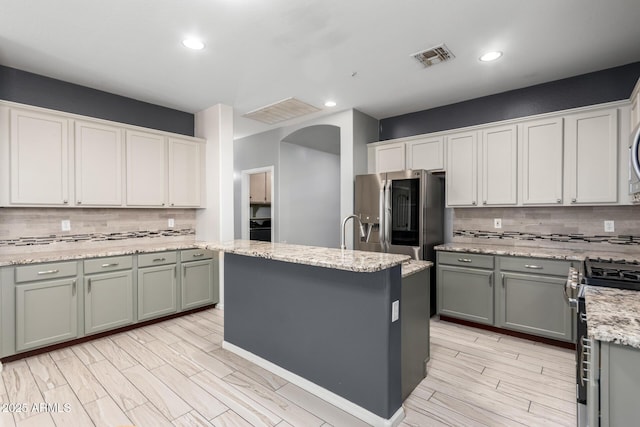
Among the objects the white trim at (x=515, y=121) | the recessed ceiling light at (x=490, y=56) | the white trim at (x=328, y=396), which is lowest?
the white trim at (x=328, y=396)

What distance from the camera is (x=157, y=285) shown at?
358 cm

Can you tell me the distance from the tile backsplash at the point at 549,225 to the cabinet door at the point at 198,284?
10.7ft

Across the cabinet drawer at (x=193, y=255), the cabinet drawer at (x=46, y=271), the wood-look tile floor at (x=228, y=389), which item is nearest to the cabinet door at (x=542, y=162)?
the wood-look tile floor at (x=228, y=389)

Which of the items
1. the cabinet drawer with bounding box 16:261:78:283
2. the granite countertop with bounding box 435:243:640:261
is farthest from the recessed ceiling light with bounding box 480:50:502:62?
the cabinet drawer with bounding box 16:261:78:283

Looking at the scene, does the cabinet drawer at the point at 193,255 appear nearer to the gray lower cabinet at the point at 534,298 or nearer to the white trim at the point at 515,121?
the white trim at the point at 515,121

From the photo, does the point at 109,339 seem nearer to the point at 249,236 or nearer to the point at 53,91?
the point at 53,91

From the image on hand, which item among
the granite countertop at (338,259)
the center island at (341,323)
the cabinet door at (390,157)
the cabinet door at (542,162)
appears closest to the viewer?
the granite countertop at (338,259)

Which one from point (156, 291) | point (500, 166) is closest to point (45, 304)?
point (156, 291)

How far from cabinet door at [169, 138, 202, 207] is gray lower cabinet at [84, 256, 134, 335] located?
1.06 metres

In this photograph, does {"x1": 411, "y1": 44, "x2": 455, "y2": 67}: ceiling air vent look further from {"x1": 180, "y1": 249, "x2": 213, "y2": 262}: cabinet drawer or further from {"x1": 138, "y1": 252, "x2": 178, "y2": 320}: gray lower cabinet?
{"x1": 138, "y1": 252, "x2": 178, "y2": 320}: gray lower cabinet

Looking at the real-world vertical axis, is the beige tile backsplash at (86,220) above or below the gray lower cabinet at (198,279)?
above

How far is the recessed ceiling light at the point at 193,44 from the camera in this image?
→ 2564 millimetres

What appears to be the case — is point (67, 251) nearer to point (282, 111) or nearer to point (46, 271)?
point (46, 271)

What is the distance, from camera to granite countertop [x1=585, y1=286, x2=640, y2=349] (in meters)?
0.97
